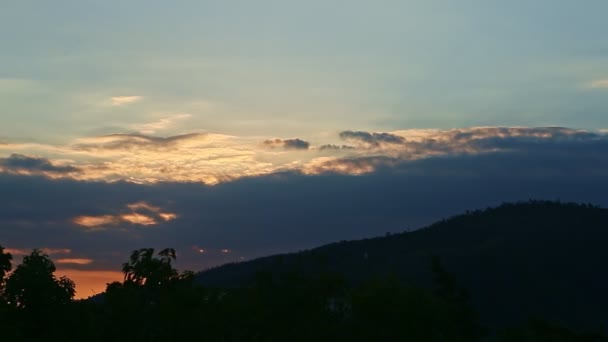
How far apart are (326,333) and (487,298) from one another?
200 feet

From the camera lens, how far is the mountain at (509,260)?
97188 millimetres

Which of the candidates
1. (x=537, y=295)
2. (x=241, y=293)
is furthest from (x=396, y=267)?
(x=241, y=293)

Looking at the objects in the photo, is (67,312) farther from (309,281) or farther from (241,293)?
(309,281)

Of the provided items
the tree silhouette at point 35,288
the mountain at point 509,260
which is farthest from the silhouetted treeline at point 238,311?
the mountain at point 509,260

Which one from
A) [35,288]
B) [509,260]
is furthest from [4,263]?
[509,260]

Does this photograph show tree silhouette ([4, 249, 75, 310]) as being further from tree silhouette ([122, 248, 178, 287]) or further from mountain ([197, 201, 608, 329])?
mountain ([197, 201, 608, 329])

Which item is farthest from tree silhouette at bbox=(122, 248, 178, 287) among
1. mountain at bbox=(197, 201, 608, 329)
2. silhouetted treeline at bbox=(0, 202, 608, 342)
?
mountain at bbox=(197, 201, 608, 329)

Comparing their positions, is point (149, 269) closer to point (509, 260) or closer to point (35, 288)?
point (35, 288)

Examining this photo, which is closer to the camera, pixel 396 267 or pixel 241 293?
pixel 241 293

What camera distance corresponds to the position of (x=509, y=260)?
106500mm

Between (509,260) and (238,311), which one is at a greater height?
(509,260)

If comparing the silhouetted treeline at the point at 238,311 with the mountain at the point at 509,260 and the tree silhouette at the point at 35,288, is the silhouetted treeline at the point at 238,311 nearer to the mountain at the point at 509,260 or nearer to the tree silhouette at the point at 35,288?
the tree silhouette at the point at 35,288

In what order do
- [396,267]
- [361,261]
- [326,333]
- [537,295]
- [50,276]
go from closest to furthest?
[326,333] → [50,276] → [537,295] → [396,267] → [361,261]

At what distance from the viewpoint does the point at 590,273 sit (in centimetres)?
10125
